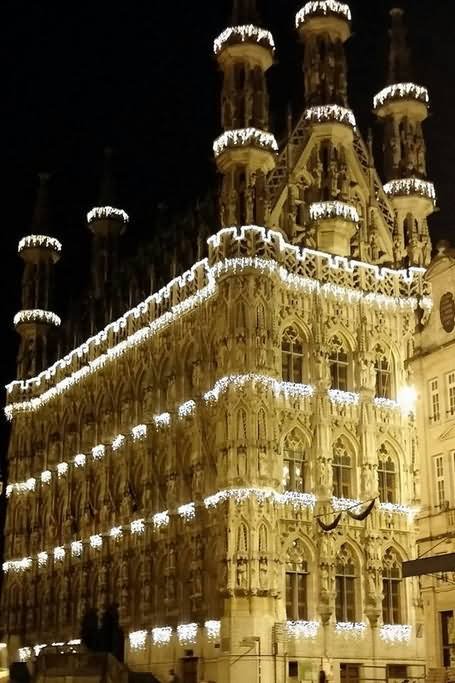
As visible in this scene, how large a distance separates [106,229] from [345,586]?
3195 centimetres

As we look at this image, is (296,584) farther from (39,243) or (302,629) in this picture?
(39,243)

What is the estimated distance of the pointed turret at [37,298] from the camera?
66.4 metres

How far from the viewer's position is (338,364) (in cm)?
4731

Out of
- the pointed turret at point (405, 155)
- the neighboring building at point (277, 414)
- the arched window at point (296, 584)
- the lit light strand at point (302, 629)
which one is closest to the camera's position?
the lit light strand at point (302, 629)

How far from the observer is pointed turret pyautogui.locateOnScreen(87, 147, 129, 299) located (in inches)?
2677

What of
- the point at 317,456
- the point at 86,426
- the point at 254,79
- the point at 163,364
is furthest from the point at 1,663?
the point at 254,79

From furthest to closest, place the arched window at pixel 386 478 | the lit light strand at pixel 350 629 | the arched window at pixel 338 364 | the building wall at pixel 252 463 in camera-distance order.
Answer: the arched window at pixel 338 364, the arched window at pixel 386 478, the lit light strand at pixel 350 629, the building wall at pixel 252 463

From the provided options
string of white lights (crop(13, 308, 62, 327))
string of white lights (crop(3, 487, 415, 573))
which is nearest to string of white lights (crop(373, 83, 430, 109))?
string of white lights (crop(3, 487, 415, 573))

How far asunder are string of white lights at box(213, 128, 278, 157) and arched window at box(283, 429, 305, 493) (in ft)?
39.6

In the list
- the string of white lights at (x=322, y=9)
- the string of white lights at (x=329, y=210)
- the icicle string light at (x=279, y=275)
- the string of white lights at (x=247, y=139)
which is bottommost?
the icicle string light at (x=279, y=275)

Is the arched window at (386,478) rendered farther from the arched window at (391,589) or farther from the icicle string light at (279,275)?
the icicle string light at (279,275)

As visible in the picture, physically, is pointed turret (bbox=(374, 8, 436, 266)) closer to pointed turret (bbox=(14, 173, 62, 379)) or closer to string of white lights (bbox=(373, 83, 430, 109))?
string of white lights (bbox=(373, 83, 430, 109))

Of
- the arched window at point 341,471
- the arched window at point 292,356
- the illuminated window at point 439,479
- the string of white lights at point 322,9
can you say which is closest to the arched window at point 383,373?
the arched window at point 341,471

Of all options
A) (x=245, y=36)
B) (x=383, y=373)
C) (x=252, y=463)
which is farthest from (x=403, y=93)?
(x=252, y=463)
